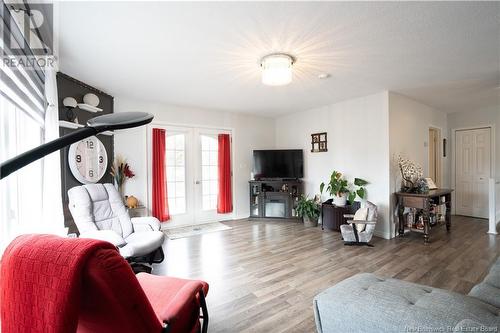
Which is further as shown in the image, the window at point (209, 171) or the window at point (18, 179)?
the window at point (209, 171)

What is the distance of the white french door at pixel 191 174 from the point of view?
4.66 m

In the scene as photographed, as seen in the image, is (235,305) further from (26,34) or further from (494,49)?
(494,49)

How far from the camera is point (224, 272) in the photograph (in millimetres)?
2719

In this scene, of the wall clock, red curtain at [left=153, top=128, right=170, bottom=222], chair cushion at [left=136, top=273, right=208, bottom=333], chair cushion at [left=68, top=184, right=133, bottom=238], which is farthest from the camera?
red curtain at [left=153, top=128, right=170, bottom=222]

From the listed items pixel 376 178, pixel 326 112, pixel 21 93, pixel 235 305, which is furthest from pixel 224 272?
pixel 326 112

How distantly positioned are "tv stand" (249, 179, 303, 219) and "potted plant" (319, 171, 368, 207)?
3.33 feet

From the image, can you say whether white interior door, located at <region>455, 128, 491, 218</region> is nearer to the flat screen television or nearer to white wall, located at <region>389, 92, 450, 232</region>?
white wall, located at <region>389, 92, 450, 232</region>

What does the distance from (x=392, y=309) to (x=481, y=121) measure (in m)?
5.91

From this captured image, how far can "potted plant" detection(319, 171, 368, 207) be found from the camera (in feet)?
13.5

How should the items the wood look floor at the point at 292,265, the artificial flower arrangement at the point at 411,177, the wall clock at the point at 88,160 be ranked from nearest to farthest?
the wood look floor at the point at 292,265 → the wall clock at the point at 88,160 → the artificial flower arrangement at the point at 411,177

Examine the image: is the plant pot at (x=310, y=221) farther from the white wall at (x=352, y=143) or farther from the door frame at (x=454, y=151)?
the door frame at (x=454, y=151)

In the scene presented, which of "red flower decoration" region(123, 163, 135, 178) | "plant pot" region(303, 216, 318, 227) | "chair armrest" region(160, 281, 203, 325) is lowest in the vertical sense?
"plant pot" region(303, 216, 318, 227)

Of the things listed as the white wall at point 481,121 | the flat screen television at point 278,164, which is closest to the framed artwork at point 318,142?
the flat screen television at point 278,164

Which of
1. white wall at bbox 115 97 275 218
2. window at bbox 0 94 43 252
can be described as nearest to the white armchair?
white wall at bbox 115 97 275 218
